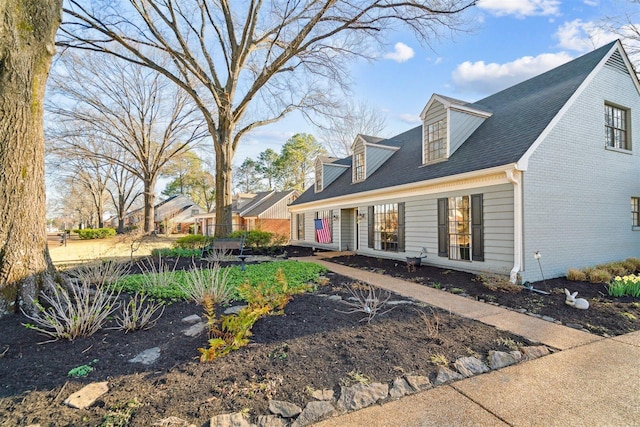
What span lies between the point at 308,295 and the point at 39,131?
4.71 m

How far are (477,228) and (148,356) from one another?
6962 millimetres

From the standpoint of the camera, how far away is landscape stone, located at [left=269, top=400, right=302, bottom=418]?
7.07 ft

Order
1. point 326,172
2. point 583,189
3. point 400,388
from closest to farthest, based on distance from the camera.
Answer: point 400,388 < point 583,189 < point 326,172

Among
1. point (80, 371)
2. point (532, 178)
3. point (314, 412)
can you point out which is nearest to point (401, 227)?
point (532, 178)

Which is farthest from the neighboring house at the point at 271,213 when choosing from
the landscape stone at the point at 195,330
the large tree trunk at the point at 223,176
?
the landscape stone at the point at 195,330

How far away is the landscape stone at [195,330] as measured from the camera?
3360mm

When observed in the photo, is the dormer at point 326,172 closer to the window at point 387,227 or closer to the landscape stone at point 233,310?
the window at point 387,227

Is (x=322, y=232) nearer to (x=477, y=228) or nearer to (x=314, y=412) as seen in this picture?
(x=477, y=228)

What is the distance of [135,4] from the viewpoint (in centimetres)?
944

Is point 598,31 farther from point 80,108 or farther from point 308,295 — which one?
point 80,108

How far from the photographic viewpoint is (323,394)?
93.4 inches

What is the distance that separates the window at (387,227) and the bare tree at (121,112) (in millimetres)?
16459

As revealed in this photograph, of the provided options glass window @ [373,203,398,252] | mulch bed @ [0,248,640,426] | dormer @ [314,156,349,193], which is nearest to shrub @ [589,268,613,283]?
mulch bed @ [0,248,640,426]

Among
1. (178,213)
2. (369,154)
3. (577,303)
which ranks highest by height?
(369,154)
